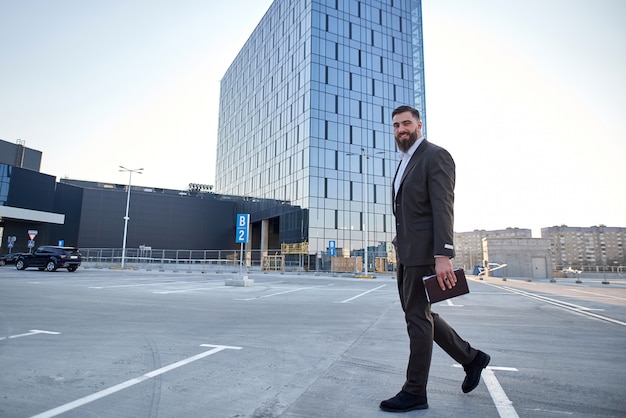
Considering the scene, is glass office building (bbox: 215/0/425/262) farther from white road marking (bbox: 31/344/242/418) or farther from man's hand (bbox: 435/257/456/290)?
man's hand (bbox: 435/257/456/290)

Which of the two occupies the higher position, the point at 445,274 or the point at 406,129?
the point at 406,129

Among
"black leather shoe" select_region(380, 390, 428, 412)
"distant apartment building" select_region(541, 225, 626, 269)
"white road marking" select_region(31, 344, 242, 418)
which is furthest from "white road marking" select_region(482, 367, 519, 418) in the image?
"distant apartment building" select_region(541, 225, 626, 269)

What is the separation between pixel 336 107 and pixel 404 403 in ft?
144

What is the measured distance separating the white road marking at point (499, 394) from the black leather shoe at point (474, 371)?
16 cm

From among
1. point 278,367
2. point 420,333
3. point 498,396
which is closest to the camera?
point 420,333

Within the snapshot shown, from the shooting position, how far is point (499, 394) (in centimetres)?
272

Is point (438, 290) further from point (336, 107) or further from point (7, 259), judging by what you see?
point (336, 107)

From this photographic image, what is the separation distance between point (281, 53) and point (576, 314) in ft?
166

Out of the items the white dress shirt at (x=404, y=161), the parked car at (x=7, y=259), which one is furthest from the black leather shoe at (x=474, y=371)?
the parked car at (x=7, y=259)

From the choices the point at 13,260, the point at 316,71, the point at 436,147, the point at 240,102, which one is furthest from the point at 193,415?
the point at 240,102

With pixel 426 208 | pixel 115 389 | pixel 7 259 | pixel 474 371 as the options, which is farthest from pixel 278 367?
pixel 7 259

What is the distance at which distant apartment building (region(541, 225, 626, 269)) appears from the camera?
12900cm

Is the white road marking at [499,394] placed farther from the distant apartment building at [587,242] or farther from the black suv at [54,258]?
the distant apartment building at [587,242]

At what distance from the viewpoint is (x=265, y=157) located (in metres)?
53.0
